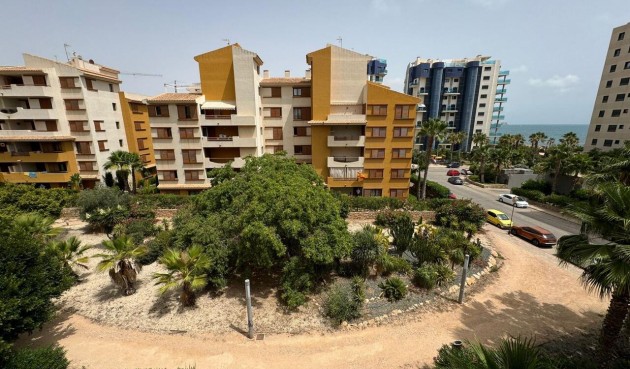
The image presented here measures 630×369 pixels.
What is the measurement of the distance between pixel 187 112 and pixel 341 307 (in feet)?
98.7

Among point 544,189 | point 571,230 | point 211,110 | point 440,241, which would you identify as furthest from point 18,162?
point 544,189

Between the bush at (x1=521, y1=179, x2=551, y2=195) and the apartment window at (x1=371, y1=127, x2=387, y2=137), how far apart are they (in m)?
26.9

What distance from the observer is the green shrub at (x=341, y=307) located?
14.3 meters

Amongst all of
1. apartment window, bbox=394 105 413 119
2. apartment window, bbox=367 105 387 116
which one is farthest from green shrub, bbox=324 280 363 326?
apartment window, bbox=394 105 413 119

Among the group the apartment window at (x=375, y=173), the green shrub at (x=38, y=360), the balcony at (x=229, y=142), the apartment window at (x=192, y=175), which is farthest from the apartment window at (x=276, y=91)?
the green shrub at (x=38, y=360)

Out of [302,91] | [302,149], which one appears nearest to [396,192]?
[302,149]

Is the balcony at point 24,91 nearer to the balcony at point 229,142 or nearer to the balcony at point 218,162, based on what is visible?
the balcony at point 229,142

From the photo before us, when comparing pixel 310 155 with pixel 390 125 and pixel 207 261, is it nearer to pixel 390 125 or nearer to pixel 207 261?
pixel 390 125

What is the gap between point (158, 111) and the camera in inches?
1289

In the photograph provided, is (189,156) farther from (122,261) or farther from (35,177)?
(35,177)

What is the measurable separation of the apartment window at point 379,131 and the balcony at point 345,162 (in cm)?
363

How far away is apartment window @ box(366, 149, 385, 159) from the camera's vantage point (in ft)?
110

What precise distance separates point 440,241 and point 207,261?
16579 mm

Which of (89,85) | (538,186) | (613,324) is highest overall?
(89,85)
